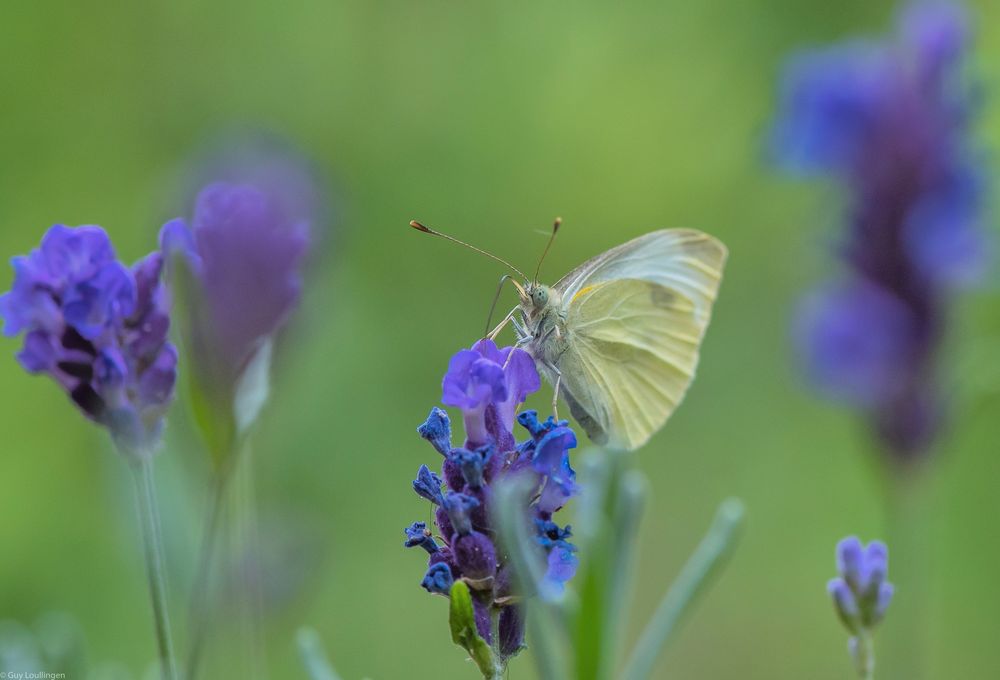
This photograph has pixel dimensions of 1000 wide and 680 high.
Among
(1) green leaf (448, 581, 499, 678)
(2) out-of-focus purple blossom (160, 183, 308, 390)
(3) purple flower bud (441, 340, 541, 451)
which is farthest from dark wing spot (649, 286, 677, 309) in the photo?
(1) green leaf (448, 581, 499, 678)

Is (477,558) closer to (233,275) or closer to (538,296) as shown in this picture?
(233,275)

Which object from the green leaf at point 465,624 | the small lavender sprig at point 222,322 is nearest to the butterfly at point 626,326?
the small lavender sprig at point 222,322

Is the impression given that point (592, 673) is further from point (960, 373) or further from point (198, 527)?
point (960, 373)

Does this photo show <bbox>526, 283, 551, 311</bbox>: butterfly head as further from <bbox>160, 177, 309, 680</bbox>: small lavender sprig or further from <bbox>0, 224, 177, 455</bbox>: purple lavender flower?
<bbox>0, 224, 177, 455</bbox>: purple lavender flower

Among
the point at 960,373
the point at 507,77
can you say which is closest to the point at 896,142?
the point at 960,373

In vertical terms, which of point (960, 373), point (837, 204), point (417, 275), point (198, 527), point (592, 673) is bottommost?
point (592, 673)

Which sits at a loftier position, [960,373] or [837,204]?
[837,204]

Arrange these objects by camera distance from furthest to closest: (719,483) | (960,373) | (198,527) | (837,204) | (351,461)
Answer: (719,483), (351,461), (837,204), (960,373), (198,527)
